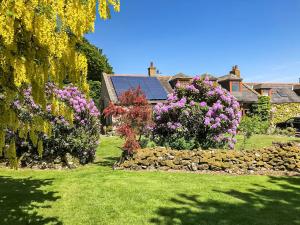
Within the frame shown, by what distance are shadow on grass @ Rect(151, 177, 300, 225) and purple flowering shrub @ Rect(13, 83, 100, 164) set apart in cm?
622

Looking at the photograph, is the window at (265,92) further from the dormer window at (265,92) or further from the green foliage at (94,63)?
the green foliage at (94,63)

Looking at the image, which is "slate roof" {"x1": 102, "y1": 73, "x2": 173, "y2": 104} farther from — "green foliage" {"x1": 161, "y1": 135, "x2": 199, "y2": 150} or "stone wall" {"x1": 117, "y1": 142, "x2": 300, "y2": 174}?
"stone wall" {"x1": 117, "y1": 142, "x2": 300, "y2": 174}

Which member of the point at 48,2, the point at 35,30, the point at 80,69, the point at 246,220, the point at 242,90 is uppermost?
the point at 242,90

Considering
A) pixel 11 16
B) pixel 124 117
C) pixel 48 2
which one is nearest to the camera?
pixel 11 16

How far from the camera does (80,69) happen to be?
17.4ft

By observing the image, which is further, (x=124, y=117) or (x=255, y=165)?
(x=124, y=117)

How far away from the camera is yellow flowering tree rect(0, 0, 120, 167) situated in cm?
441

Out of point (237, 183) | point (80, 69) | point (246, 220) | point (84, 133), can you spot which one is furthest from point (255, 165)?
point (80, 69)

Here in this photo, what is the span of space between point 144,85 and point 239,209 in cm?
2626

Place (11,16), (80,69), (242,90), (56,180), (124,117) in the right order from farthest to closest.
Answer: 1. (242,90)
2. (124,117)
3. (56,180)
4. (80,69)
5. (11,16)

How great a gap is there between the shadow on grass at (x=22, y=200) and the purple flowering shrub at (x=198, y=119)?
6.06 metres

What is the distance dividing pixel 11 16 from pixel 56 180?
733 centimetres

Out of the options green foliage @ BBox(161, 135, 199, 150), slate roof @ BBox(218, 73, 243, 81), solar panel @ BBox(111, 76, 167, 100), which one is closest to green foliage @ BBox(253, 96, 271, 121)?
slate roof @ BBox(218, 73, 243, 81)

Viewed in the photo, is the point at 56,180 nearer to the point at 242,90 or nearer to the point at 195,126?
the point at 195,126
